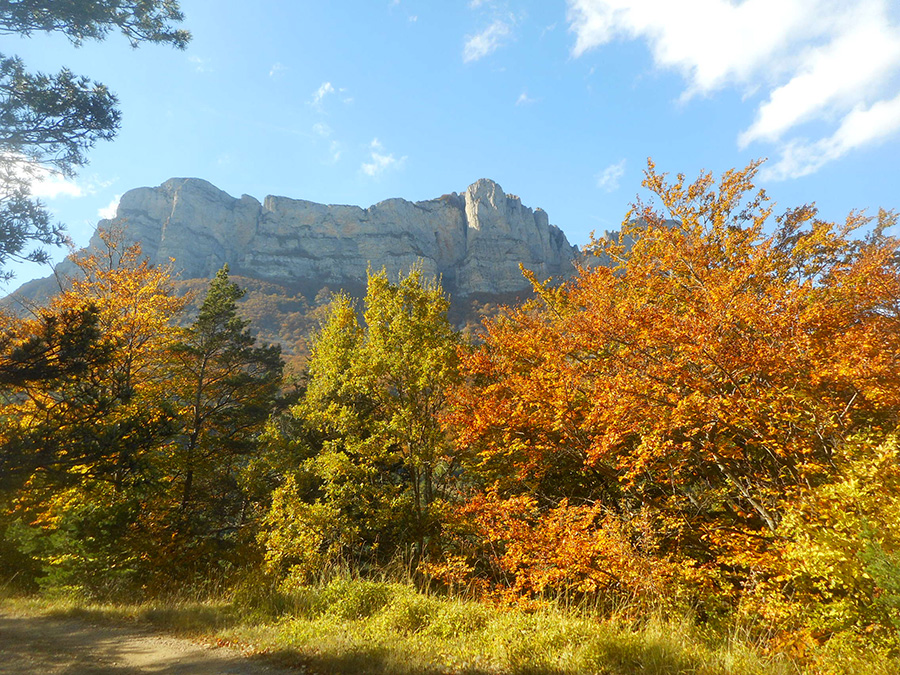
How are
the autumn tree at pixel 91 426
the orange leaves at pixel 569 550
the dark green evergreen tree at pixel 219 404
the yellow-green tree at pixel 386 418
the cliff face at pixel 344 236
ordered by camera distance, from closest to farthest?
the autumn tree at pixel 91 426, the orange leaves at pixel 569 550, the yellow-green tree at pixel 386 418, the dark green evergreen tree at pixel 219 404, the cliff face at pixel 344 236

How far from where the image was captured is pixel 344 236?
378 ft

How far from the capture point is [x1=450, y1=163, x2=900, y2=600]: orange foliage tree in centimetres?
696

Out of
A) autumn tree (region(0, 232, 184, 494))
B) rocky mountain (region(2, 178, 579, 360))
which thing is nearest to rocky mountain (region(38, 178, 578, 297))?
rocky mountain (region(2, 178, 579, 360))

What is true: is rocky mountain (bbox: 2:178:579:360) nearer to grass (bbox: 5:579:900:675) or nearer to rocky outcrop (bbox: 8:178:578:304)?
rocky outcrop (bbox: 8:178:578:304)

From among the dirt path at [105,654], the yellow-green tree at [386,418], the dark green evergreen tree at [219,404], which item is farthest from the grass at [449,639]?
the dark green evergreen tree at [219,404]

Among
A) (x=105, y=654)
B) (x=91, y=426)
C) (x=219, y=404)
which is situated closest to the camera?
(x=105, y=654)

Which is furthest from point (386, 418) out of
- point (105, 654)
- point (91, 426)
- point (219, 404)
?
point (219, 404)

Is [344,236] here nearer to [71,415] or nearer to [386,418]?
[386,418]

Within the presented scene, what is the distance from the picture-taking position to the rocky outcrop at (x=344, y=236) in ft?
346

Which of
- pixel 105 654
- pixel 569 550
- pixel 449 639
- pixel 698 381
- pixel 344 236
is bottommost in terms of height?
pixel 105 654

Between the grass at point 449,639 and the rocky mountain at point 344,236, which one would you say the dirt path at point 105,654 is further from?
the rocky mountain at point 344,236

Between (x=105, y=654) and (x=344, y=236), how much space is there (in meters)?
117

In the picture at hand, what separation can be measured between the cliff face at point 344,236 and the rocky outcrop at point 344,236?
268 millimetres

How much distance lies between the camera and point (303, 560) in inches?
372
